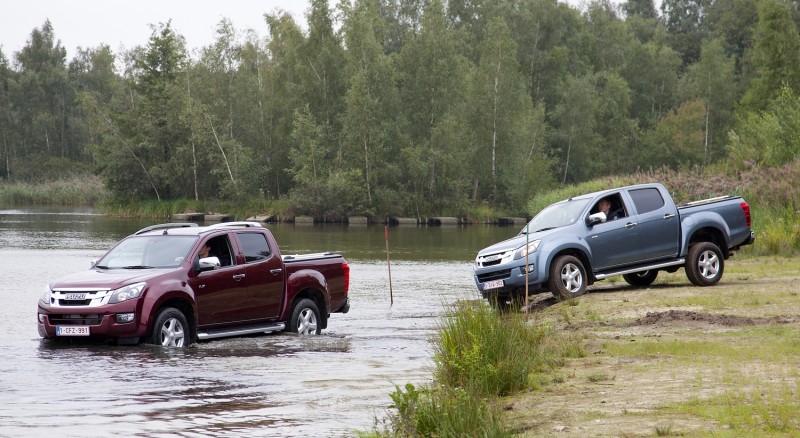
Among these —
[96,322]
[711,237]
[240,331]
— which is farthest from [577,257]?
[96,322]

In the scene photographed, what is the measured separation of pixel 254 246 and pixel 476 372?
6.98 metres

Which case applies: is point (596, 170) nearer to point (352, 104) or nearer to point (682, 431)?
point (352, 104)

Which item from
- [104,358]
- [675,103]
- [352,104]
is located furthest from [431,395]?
[675,103]

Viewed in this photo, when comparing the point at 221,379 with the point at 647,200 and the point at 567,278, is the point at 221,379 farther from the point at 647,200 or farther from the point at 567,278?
the point at 647,200

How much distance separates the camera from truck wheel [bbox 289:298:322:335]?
56.8 ft

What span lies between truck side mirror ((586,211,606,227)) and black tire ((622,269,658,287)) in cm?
317

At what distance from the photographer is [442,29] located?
86688 millimetres

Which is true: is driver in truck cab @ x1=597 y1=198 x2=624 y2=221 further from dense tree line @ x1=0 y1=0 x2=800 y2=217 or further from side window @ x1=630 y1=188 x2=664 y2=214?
dense tree line @ x1=0 y1=0 x2=800 y2=217

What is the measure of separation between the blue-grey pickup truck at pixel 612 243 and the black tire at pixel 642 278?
1.57m

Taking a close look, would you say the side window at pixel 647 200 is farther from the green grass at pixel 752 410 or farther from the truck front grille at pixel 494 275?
the green grass at pixel 752 410

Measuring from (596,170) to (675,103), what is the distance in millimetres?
15228

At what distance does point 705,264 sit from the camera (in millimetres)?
20797

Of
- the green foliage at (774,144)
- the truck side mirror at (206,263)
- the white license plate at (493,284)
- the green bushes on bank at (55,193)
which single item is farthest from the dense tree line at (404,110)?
the truck side mirror at (206,263)

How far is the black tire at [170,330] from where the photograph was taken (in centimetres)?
1487
